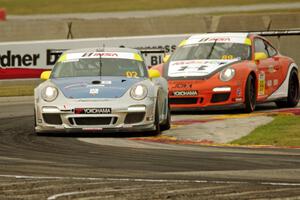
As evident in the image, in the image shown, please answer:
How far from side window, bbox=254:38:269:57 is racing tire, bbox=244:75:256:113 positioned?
1.10 meters

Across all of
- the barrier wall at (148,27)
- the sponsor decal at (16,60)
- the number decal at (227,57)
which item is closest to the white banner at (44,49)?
the sponsor decal at (16,60)

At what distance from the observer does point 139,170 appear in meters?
10.8

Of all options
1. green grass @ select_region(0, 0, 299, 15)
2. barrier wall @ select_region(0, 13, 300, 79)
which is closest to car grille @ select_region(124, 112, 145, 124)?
barrier wall @ select_region(0, 13, 300, 79)

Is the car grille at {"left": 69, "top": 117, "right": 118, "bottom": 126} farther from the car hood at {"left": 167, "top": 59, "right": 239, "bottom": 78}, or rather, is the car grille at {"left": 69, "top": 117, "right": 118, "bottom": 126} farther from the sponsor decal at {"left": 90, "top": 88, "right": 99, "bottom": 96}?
the car hood at {"left": 167, "top": 59, "right": 239, "bottom": 78}

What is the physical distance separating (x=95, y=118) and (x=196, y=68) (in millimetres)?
4220

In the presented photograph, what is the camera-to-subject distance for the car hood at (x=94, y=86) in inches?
582

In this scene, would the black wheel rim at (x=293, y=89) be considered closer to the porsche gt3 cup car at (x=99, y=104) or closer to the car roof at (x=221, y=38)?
the car roof at (x=221, y=38)

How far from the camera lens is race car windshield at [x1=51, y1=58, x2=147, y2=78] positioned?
15727 millimetres

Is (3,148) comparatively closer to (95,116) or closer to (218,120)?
(95,116)

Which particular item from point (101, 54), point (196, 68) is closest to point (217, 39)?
point (196, 68)

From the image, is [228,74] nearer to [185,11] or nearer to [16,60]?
[16,60]

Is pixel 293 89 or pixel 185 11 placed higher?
pixel 293 89

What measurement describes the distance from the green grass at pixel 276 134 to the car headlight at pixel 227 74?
7.11 feet

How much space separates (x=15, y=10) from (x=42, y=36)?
80.0 feet
